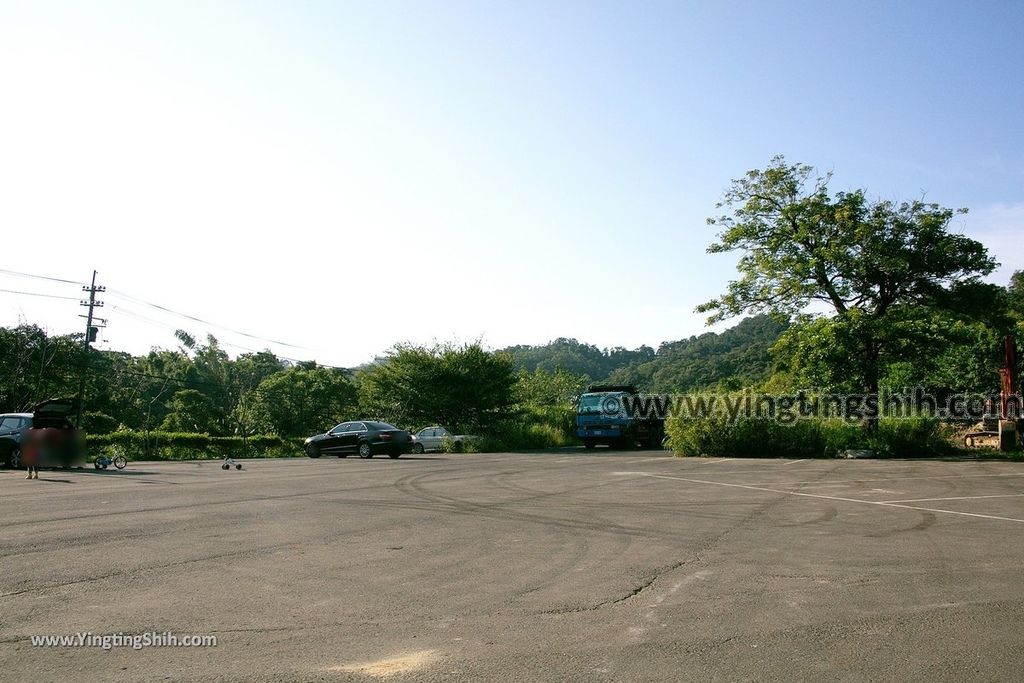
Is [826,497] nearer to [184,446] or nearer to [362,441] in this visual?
[362,441]

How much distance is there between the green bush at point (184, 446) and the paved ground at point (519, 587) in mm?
24134

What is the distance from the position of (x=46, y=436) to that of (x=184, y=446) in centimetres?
1878

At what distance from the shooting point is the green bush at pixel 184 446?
115 ft

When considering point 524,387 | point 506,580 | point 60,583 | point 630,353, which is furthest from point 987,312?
point 630,353

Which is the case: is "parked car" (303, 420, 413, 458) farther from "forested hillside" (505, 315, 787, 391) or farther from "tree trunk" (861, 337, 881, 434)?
"tree trunk" (861, 337, 881, 434)

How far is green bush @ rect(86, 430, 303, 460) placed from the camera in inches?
1383

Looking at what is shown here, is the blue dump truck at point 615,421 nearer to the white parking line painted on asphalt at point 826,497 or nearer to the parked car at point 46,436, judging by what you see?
the white parking line painted on asphalt at point 826,497

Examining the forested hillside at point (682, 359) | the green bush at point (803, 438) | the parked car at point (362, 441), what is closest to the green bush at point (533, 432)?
the forested hillside at point (682, 359)

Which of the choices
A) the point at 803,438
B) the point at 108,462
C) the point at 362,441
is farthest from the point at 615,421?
the point at 108,462

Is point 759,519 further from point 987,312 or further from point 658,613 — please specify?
point 987,312

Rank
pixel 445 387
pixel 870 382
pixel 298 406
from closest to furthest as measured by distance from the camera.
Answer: pixel 870 382 → pixel 445 387 → pixel 298 406

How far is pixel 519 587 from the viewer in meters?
6.64

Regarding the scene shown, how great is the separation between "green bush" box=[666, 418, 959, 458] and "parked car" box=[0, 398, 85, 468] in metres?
19.3

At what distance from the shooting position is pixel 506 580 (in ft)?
22.6
